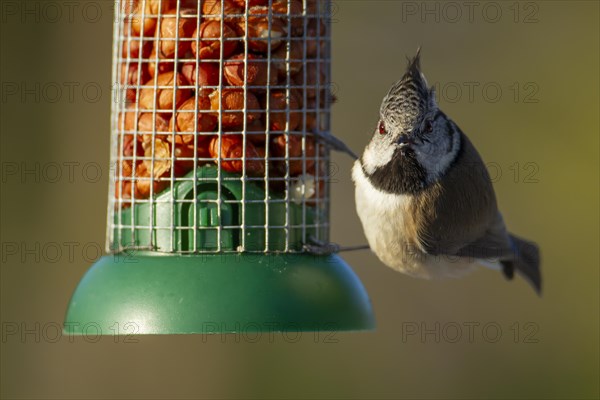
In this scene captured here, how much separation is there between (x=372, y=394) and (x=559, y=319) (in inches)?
53.3

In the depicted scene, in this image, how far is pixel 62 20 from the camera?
596 centimetres

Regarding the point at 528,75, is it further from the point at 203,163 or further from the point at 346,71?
the point at 203,163

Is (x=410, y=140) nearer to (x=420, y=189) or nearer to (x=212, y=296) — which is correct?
(x=420, y=189)

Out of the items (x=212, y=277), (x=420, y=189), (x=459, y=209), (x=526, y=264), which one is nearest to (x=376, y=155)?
(x=420, y=189)

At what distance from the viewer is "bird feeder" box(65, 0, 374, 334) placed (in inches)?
132

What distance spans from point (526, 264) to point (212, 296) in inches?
81.7

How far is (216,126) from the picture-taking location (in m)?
3.55

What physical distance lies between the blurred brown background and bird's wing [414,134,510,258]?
1661 millimetres

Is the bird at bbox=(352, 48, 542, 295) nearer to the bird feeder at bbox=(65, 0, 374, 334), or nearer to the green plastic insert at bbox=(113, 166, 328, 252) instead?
the bird feeder at bbox=(65, 0, 374, 334)

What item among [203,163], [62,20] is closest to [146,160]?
[203,163]

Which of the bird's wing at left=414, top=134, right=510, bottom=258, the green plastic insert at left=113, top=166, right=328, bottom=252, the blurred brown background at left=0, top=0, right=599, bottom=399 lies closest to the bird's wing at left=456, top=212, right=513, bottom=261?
the bird's wing at left=414, top=134, right=510, bottom=258

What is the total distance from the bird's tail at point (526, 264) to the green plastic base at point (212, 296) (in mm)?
1459

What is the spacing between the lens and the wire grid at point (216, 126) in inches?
139

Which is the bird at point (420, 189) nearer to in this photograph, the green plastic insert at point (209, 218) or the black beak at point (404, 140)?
the black beak at point (404, 140)
